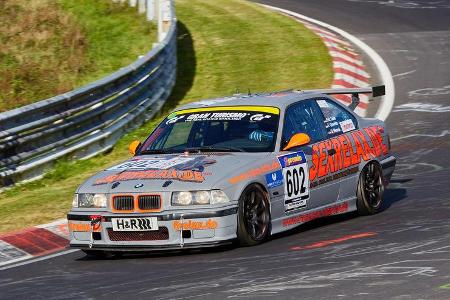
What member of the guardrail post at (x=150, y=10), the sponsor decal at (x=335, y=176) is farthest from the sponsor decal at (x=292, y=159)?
the guardrail post at (x=150, y=10)

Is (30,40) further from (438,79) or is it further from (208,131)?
(208,131)

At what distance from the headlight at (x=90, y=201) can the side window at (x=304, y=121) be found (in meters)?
1.92

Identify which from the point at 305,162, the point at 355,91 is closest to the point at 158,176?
the point at 305,162

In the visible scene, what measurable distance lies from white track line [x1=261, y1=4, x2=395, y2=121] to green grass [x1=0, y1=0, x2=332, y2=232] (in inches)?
30.7

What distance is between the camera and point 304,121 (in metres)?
11.2

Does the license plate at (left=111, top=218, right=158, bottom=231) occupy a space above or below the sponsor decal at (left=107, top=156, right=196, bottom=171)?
below

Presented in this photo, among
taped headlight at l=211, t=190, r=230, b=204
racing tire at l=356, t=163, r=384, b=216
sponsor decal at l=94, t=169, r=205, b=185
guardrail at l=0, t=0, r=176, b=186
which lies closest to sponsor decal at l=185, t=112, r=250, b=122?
sponsor decal at l=94, t=169, r=205, b=185

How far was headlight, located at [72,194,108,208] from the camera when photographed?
9906mm

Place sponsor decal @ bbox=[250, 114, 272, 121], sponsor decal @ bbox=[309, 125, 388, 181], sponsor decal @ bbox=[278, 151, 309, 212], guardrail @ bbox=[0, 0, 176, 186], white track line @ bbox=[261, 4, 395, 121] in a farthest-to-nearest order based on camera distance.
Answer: white track line @ bbox=[261, 4, 395, 121] → guardrail @ bbox=[0, 0, 176, 186] → sponsor decal @ bbox=[309, 125, 388, 181] → sponsor decal @ bbox=[250, 114, 272, 121] → sponsor decal @ bbox=[278, 151, 309, 212]

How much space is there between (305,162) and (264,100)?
874 mm

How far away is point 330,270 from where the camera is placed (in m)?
8.34

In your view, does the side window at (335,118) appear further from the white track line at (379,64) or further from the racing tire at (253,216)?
the white track line at (379,64)

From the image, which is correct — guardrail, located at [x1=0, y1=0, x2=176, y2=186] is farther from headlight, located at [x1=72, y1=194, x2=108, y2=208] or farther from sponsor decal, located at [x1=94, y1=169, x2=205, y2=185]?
sponsor decal, located at [x1=94, y1=169, x2=205, y2=185]

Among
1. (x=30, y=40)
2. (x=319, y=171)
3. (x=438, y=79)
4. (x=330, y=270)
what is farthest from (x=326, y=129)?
(x=30, y=40)
